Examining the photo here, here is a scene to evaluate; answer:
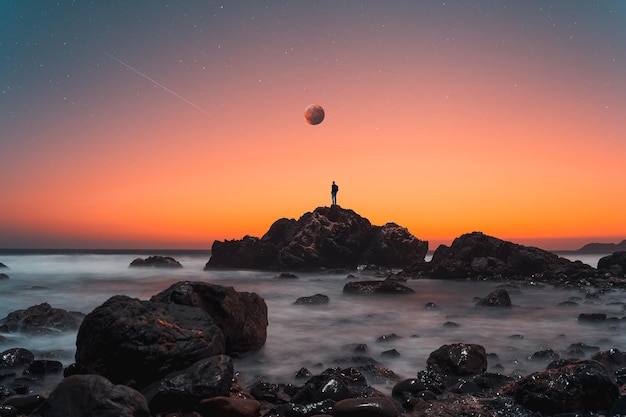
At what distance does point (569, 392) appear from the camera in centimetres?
724

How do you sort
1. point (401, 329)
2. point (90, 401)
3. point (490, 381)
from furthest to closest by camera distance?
point (401, 329), point (490, 381), point (90, 401)

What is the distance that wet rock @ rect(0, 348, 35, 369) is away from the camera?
32.5 feet

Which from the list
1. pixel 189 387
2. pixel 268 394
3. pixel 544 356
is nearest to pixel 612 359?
pixel 544 356

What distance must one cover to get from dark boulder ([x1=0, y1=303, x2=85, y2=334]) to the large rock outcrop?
108 feet

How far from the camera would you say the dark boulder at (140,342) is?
26.0 feet

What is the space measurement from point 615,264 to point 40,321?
38443 mm

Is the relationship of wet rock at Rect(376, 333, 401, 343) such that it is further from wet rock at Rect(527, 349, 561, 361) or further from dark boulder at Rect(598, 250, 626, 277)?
dark boulder at Rect(598, 250, 626, 277)

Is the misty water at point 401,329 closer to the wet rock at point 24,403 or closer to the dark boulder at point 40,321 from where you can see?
the dark boulder at point 40,321

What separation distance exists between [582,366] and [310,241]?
40953mm

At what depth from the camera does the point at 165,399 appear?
718cm

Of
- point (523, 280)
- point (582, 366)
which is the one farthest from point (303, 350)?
point (523, 280)

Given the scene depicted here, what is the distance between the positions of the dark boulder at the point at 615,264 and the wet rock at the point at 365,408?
34.2 metres

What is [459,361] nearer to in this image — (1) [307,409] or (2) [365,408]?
(2) [365,408]

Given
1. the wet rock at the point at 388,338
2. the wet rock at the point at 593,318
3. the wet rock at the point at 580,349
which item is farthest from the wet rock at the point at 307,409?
the wet rock at the point at 593,318
